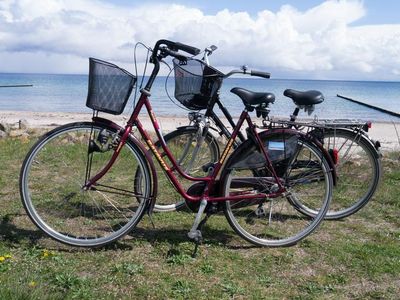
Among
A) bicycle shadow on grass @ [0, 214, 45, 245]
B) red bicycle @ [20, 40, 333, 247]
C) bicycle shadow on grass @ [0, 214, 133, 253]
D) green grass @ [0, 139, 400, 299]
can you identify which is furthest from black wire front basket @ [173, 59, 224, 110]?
bicycle shadow on grass @ [0, 214, 45, 245]

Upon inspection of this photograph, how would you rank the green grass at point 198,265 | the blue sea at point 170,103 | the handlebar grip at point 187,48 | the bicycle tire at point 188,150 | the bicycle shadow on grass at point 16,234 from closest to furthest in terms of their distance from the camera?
1. the green grass at point 198,265
2. the handlebar grip at point 187,48
3. the bicycle shadow on grass at point 16,234
4. the bicycle tire at point 188,150
5. the blue sea at point 170,103

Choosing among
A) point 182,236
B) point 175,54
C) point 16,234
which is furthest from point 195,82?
point 16,234

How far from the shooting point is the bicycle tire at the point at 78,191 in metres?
3.87

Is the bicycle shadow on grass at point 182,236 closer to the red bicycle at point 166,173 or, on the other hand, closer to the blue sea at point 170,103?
the red bicycle at point 166,173

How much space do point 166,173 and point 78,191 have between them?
0.76 m

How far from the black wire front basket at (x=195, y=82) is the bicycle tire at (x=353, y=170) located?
1320 mm

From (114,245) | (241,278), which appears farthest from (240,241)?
(114,245)

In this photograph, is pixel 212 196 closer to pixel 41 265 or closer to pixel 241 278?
pixel 241 278

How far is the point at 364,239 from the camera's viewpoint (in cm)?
438

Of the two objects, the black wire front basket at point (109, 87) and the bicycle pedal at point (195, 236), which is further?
the bicycle pedal at point (195, 236)

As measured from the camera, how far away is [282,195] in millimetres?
4215

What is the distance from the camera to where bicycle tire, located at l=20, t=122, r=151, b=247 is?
387cm

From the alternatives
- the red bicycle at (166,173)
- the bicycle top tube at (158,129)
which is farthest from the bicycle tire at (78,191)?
the bicycle top tube at (158,129)

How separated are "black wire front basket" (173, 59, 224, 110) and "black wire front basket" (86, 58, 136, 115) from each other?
0.47m
